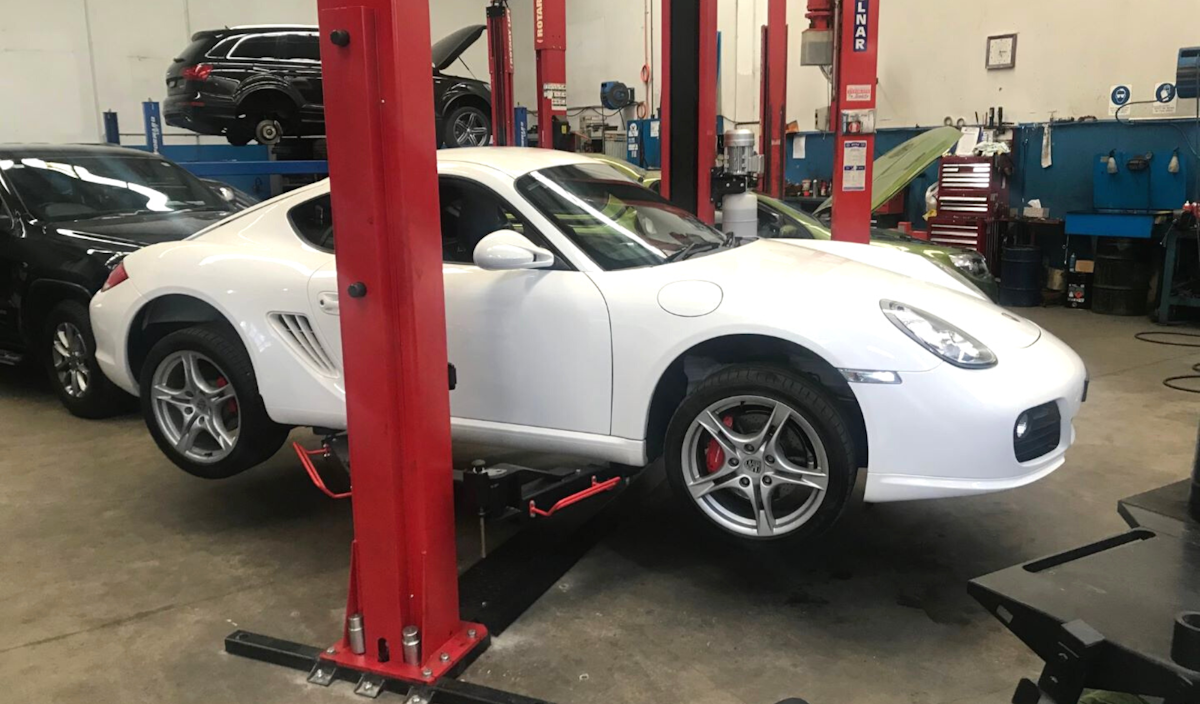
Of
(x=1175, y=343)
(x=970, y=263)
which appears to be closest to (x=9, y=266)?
(x=970, y=263)

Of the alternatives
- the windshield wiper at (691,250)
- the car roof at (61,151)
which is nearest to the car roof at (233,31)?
the car roof at (61,151)

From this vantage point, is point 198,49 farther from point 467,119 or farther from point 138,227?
point 138,227

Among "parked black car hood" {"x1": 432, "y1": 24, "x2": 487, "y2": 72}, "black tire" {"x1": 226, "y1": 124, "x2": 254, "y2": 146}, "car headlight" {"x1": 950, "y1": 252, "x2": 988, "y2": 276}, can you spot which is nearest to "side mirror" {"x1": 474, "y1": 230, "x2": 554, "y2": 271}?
"car headlight" {"x1": 950, "y1": 252, "x2": 988, "y2": 276}

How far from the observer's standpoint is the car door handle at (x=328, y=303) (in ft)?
10.7

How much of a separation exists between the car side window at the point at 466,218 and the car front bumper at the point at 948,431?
1.44 meters

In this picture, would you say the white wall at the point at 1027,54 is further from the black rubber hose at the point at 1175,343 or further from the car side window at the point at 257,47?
the car side window at the point at 257,47

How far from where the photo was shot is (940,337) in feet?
8.99

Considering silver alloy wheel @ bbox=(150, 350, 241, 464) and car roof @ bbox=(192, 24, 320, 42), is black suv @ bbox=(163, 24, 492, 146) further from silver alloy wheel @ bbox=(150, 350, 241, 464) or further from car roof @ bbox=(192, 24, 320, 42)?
silver alloy wheel @ bbox=(150, 350, 241, 464)

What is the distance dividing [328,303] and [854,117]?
159 inches

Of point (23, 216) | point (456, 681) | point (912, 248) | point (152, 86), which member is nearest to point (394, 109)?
point (456, 681)

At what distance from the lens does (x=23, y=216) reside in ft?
17.5

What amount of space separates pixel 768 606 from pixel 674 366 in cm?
84

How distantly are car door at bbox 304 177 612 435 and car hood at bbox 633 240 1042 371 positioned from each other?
318 millimetres

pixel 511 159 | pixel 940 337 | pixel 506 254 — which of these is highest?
pixel 511 159
